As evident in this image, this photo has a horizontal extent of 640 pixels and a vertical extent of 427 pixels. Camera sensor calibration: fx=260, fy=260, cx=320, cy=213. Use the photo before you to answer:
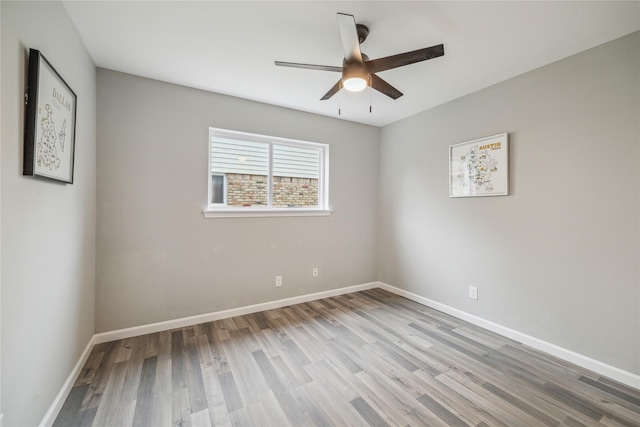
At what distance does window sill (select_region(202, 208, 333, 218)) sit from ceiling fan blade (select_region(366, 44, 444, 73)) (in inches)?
74.1

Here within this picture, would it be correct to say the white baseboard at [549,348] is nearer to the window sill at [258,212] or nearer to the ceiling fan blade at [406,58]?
the window sill at [258,212]

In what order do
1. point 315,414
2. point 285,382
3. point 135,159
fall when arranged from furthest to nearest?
point 135,159 → point 285,382 → point 315,414

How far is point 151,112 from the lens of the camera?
2473mm

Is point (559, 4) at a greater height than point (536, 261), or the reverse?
point (559, 4)

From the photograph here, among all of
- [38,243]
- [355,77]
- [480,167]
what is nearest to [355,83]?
[355,77]

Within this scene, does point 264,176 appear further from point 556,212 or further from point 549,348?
point 549,348

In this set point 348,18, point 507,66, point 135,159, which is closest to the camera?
point 348,18

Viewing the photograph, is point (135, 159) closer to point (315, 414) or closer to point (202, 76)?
point (202, 76)

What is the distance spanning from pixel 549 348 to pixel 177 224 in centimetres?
354

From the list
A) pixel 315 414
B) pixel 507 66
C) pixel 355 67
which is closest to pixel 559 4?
pixel 507 66

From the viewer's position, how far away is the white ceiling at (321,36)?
1.61m

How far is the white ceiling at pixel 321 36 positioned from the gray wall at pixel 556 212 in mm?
266

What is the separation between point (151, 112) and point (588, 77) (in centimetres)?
370

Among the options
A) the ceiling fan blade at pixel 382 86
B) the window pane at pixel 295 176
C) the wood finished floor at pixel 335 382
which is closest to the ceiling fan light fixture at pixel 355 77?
the ceiling fan blade at pixel 382 86
